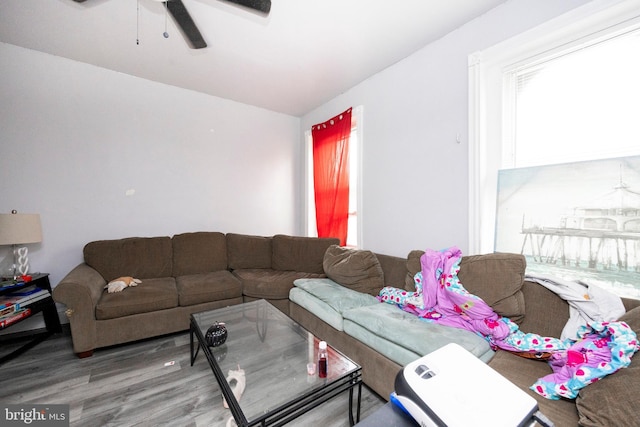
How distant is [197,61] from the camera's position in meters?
2.57

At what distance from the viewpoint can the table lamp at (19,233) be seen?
2.05 meters

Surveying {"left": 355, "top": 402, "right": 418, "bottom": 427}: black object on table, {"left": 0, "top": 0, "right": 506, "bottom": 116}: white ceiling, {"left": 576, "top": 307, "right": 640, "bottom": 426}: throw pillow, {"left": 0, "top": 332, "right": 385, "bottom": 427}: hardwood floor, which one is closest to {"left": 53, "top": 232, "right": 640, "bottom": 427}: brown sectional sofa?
{"left": 576, "top": 307, "right": 640, "bottom": 426}: throw pillow

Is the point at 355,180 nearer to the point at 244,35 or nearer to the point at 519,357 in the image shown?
the point at 244,35

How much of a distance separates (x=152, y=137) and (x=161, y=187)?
0.61 metres

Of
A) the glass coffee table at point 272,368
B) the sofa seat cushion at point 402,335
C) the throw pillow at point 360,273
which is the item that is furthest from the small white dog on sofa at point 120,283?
the sofa seat cushion at point 402,335

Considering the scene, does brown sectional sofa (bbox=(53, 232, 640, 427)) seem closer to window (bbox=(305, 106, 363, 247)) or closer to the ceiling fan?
window (bbox=(305, 106, 363, 247))

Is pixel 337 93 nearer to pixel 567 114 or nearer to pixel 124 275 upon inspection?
pixel 567 114

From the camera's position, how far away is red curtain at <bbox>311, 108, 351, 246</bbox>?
3.23 meters

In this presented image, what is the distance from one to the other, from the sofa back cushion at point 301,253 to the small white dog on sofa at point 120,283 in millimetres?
1492

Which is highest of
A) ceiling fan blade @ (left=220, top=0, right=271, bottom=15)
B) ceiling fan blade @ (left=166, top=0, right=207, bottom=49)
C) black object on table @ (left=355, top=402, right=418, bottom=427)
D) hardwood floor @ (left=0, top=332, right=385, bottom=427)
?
ceiling fan blade @ (left=166, top=0, right=207, bottom=49)

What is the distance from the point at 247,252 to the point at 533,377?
9.45 ft

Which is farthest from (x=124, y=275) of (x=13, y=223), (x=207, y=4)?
(x=207, y=4)

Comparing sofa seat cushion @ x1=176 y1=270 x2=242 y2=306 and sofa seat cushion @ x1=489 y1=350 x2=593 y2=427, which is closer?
sofa seat cushion @ x1=489 y1=350 x2=593 y2=427

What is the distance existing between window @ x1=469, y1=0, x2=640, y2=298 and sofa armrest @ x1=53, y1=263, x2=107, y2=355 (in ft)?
10.2
